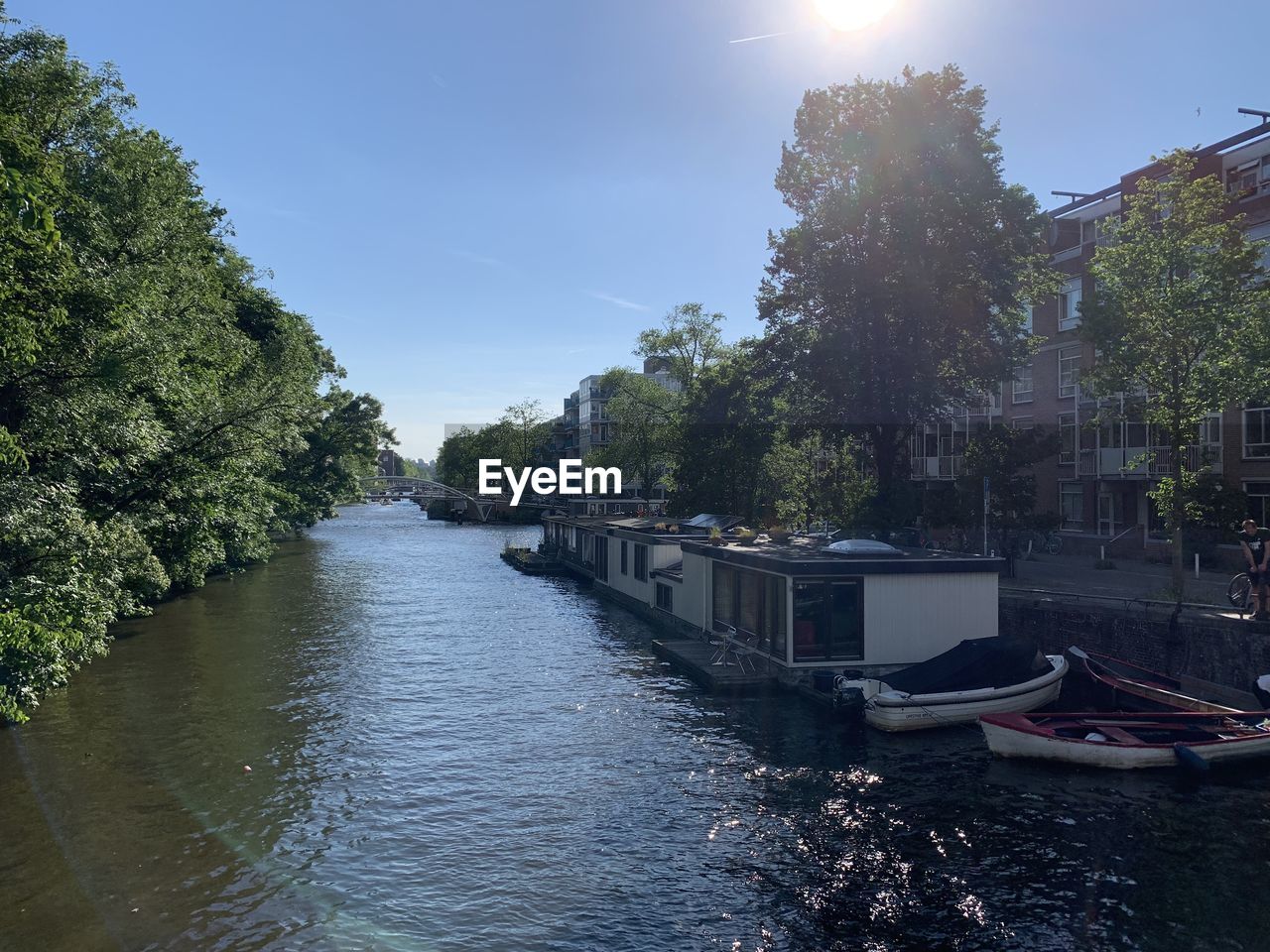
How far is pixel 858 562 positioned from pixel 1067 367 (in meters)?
34.1

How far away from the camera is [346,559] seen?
79062 mm

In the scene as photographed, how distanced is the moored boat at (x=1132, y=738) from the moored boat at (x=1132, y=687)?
1.37 meters

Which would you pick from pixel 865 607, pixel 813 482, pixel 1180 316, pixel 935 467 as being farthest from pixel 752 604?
pixel 935 467

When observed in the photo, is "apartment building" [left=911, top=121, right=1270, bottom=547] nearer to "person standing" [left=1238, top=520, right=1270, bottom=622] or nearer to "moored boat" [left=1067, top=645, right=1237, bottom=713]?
"person standing" [left=1238, top=520, right=1270, bottom=622]

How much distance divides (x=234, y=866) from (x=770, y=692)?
16.6m

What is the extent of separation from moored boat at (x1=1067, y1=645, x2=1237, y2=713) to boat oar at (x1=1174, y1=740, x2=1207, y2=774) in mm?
3033

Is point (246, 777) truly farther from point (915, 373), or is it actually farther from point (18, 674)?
point (915, 373)

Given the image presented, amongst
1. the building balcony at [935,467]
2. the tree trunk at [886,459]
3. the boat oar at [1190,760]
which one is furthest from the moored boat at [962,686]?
the building balcony at [935,467]

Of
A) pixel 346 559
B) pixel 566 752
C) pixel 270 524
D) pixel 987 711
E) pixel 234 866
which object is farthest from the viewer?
pixel 346 559

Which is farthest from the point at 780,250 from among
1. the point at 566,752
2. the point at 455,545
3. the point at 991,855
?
the point at 455,545

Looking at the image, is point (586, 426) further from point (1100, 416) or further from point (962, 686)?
point (962, 686)

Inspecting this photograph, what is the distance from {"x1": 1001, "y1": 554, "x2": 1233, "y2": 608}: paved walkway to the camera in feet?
105

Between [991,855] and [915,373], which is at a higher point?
[915,373]

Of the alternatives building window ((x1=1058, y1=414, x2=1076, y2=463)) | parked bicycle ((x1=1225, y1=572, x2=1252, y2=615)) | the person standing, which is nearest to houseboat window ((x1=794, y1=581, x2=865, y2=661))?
the person standing
